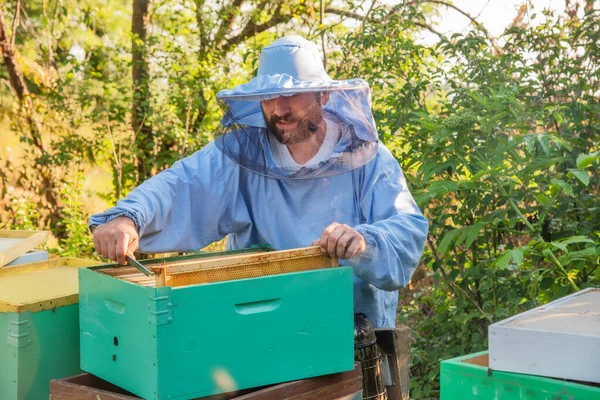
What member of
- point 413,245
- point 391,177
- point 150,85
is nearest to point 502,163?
point 391,177

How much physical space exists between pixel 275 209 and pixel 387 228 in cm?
40

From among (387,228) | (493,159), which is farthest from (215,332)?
(493,159)

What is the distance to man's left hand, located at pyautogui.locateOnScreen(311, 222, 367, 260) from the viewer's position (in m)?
Answer: 1.70

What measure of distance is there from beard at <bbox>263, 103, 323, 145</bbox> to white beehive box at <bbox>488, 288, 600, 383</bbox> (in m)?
0.85

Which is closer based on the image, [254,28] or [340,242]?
[340,242]

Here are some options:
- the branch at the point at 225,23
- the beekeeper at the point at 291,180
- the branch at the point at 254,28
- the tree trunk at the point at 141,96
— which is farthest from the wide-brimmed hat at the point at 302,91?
the branch at the point at 254,28

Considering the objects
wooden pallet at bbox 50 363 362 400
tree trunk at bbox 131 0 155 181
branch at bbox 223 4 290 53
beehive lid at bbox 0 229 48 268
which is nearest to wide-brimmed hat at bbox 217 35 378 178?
wooden pallet at bbox 50 363 362 400

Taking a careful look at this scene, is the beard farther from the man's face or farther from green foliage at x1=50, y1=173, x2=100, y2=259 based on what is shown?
green foliage at x1=50, y1=173, x2=100, y2=259

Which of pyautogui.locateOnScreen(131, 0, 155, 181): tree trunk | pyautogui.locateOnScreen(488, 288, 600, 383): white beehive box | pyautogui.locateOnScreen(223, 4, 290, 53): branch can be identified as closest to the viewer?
pyautogui.locateOnScreen(488, 288, 600, 383): white beehive box

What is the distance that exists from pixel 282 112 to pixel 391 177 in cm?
37

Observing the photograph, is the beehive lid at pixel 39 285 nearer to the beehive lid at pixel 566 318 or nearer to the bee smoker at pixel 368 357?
the bee smoker at pixel 368 357

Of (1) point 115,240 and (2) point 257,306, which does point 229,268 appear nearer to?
(2) point 257,306

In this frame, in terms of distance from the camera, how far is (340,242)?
1.70 m

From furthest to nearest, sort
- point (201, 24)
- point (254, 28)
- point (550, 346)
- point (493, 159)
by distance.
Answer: point (254, 28) → point (201, 24) → point (493, 159) → point (550, 346)
